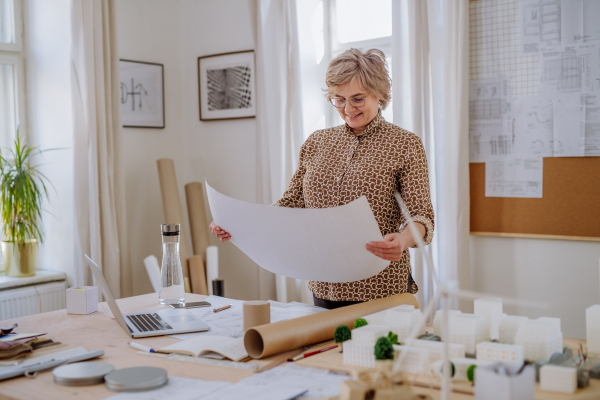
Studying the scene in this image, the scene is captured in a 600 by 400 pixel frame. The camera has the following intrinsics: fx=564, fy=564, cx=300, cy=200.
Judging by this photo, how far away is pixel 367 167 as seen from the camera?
6.08 ft

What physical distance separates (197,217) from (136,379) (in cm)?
250

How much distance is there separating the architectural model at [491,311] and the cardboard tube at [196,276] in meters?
2.31

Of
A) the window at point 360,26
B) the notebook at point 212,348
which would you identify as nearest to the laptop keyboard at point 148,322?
the notebook at point 212,348

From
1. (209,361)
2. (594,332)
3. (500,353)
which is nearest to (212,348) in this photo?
(209,361)

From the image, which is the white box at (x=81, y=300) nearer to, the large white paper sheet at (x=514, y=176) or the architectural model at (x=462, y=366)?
the architectural model at (x=462, y=366)

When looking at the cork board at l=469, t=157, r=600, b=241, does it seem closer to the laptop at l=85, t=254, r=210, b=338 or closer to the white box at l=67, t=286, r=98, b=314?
the laptop at l=85, t=254, r=210, b=338

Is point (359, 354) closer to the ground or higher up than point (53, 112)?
closer to the ground

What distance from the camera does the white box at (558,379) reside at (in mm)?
1044

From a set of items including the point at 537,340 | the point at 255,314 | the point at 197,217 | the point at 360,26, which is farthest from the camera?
the point at 197,217

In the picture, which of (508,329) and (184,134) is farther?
(184,134)

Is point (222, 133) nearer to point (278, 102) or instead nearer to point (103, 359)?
point (278, 102)

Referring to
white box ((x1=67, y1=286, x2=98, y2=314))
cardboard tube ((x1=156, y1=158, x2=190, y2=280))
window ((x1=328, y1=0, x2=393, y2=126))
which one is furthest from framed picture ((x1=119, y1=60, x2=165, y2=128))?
white box ((x1=67, y1=286, x2=98, y2=314))

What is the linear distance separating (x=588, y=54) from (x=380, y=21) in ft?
3.97

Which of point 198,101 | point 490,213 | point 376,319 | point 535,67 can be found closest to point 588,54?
point 535,67
